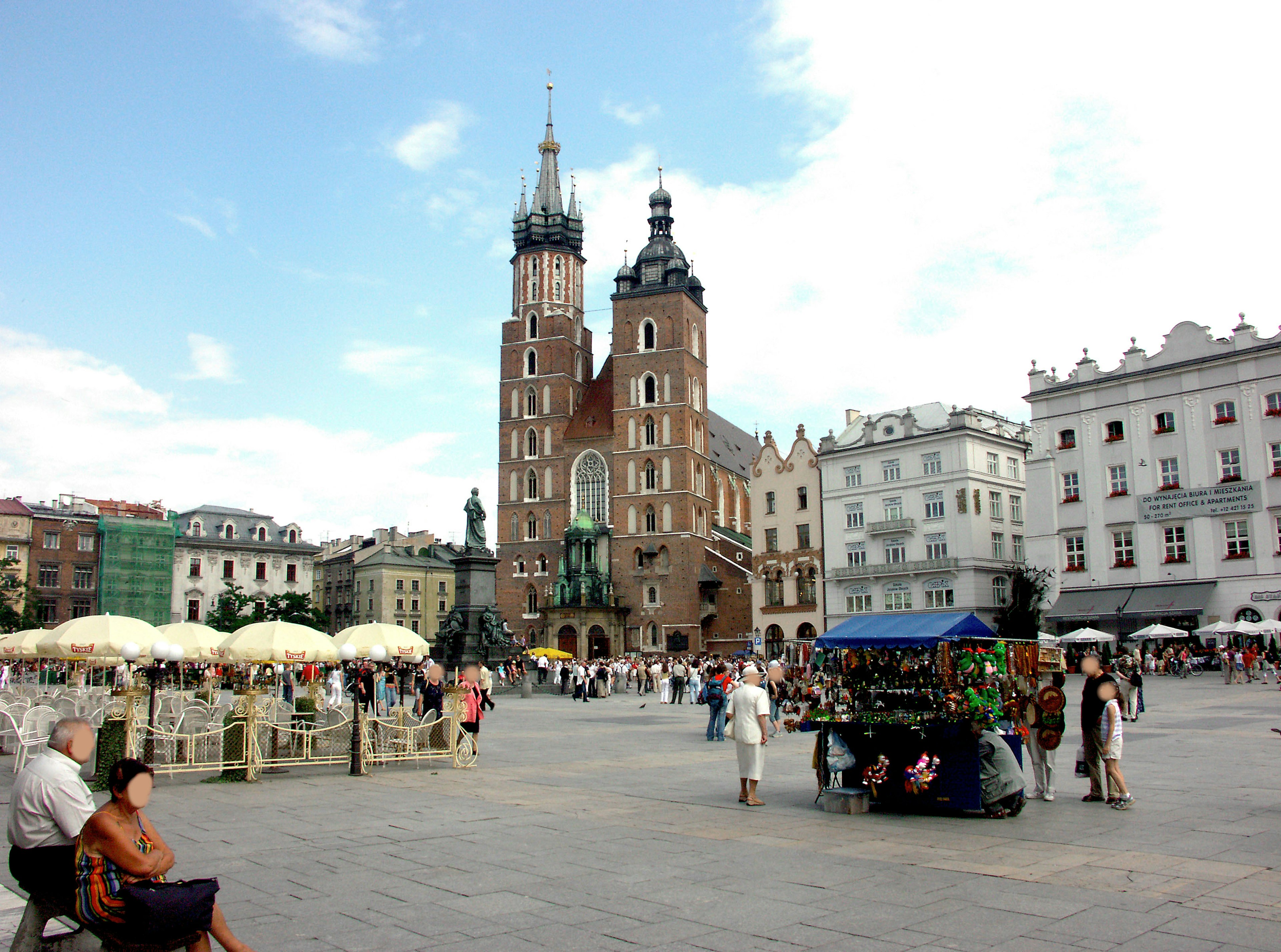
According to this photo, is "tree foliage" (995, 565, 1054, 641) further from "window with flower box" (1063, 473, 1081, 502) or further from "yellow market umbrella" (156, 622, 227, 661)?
"yellow market umbrella" (156, 622, 227, 661)

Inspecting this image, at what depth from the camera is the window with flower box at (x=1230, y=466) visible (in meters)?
38.2

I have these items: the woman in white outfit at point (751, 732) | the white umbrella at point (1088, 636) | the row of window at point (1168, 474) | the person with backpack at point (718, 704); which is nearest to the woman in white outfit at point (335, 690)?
the person with backpack at point (718, 704)

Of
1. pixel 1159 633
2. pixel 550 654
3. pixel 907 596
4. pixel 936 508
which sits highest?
pixel 936 508

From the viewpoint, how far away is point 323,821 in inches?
390

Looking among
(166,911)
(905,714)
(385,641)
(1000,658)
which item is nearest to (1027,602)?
(385,641)

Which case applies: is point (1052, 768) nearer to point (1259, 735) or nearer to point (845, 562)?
point (1259, 735)

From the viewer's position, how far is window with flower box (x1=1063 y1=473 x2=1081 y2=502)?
4262 centimetres

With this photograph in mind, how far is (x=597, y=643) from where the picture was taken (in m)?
63.2

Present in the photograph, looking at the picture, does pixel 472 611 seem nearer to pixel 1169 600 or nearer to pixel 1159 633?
pixel 1159 633

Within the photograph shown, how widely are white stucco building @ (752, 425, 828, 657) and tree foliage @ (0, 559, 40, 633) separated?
1640 inches

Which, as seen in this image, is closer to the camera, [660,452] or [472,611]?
[472,611]

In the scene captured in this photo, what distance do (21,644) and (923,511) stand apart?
39.4 metres

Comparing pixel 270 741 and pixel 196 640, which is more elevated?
pixel 196 640

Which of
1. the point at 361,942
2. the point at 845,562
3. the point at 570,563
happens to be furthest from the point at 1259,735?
the point at 570,563
